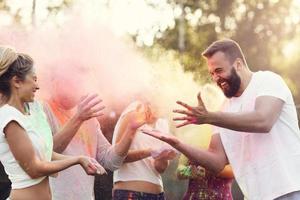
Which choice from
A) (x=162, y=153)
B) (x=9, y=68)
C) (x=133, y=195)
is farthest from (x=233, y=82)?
(x=9, y=68)

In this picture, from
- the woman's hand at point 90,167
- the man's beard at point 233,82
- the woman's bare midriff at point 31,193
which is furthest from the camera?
the man's beard at point 233,82

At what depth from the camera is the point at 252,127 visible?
496cm

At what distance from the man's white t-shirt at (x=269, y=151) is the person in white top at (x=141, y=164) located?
0.86 meters

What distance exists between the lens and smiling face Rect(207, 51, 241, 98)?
5332 mm

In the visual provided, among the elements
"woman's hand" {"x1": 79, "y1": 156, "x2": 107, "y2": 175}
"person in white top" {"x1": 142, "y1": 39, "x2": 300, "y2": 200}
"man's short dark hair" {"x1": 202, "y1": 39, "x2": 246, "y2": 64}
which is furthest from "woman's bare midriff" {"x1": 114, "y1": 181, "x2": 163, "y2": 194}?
"woman's hand" {"x1": 79, "y1": 156, "x2": 107, "y2": 175}

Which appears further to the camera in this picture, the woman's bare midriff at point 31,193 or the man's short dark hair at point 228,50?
the man's short dark hair at point 228,50

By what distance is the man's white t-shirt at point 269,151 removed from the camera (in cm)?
505

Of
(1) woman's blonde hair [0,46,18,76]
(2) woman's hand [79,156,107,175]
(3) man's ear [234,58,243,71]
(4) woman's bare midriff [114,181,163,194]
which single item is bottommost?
(4) woman's bare midriff [114,181,163,194]

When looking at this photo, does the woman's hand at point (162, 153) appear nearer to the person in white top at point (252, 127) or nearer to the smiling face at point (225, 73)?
the person in white top at point (252, 127)

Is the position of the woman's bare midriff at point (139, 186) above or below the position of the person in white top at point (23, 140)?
below

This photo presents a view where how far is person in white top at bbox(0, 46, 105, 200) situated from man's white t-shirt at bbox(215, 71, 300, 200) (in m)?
1.25

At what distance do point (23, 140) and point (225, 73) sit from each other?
5.44 ft

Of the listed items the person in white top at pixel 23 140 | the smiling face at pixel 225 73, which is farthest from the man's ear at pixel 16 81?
the smiling face at pixel 225 73

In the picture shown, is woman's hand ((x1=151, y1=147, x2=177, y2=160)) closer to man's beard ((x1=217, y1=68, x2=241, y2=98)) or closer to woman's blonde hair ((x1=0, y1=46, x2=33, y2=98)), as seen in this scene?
man's beard ((x1=217, y1=68, x2=241, y2=98))
